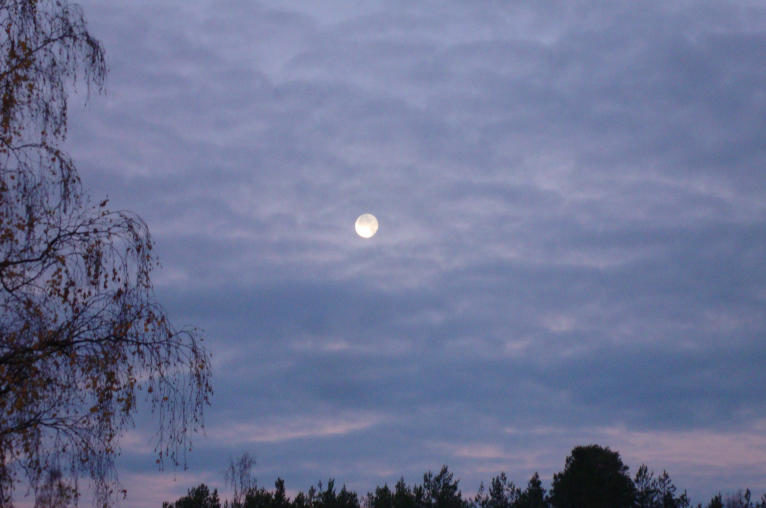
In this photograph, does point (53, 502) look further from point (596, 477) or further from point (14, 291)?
point (596, 477)

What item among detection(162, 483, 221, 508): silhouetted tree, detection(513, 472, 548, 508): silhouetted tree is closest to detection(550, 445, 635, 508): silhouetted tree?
detection(513, 472, 548, 508): silhouetted tree

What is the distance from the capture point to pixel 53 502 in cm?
1135

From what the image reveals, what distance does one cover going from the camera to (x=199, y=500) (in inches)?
3410

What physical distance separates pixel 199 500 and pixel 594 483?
4168 cm

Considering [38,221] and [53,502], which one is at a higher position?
[38,221]

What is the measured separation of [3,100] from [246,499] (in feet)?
249

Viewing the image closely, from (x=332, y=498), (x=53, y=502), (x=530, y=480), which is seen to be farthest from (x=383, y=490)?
(x=53, y=502)

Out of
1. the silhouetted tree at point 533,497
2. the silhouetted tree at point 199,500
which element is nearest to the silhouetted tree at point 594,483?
the silhouetted tree at point 533,497

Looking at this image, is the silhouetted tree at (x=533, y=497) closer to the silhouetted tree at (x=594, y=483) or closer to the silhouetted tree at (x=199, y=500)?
the silhouetted tree at (x=594, y=483)

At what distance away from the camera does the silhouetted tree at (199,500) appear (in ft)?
282

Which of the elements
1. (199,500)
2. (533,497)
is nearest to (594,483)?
(533,497)

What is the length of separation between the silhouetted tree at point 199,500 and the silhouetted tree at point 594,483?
36.3 metres

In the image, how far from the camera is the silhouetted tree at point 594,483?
7499 centimetres

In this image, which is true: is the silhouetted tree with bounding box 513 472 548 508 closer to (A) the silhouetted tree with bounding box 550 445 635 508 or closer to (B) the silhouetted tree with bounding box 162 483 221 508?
(A) the silhouetted tree with bounding box 550 445 635 508
